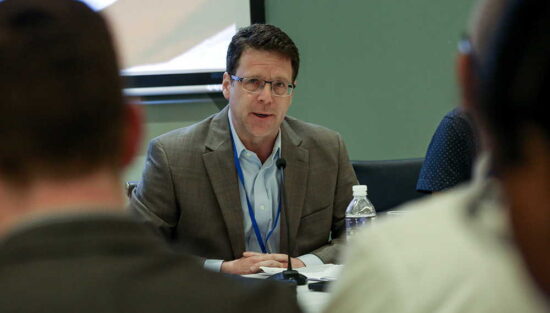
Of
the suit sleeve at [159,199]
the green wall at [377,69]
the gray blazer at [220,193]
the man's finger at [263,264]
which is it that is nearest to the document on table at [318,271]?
the man's finger at [263,264]

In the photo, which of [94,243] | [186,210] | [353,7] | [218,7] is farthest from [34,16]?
[353,7]

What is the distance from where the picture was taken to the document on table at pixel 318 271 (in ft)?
8.31

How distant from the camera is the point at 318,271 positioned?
8.79 ft

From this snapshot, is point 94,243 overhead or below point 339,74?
overhead

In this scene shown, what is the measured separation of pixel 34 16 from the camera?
35.0 inches

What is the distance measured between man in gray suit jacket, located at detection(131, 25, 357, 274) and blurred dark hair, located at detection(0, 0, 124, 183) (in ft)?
6.46

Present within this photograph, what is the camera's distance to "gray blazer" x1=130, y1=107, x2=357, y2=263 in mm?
3004

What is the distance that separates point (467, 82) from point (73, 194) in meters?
0.42

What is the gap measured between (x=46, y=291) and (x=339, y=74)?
3.79 metres

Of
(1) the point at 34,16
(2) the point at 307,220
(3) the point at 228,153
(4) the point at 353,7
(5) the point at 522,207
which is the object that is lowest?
(2) the point at 307,220

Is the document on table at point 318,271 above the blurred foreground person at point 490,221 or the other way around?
the other way around

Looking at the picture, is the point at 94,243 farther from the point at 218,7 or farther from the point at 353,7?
the point at 353,7

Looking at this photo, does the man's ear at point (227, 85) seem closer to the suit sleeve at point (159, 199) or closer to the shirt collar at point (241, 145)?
the shirt collar at point (241, 145)

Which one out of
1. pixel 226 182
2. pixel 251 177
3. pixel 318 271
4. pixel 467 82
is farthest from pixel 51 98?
pixel 251 177
